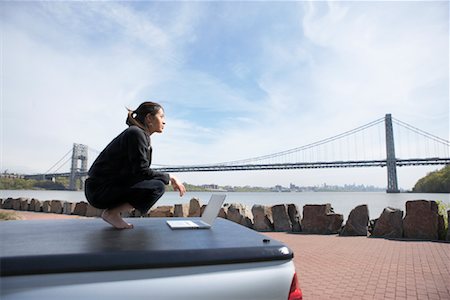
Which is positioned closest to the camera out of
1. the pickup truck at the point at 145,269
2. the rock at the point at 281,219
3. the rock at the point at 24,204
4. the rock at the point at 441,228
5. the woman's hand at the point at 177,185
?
the pickup truck at the point at 145,269

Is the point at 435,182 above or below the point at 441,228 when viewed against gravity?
above

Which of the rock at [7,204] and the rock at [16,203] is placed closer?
the rock at [16,203]

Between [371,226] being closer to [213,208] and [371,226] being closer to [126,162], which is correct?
[213,208]

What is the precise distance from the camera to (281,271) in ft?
4.06

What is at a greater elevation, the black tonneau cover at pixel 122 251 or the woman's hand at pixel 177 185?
the woman's hand at pixel 177 185

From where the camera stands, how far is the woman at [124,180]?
1.87 metres

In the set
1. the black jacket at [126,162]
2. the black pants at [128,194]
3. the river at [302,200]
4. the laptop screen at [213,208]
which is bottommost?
the river at [302,200]

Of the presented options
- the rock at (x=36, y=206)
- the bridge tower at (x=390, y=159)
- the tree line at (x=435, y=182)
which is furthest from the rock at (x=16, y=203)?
the tree line at (x=435, y=182)

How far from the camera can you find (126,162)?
1936mm

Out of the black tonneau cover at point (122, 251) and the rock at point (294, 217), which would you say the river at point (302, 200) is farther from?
the black tonneau cover at point (122, 251)

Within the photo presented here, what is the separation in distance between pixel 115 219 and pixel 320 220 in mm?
7260

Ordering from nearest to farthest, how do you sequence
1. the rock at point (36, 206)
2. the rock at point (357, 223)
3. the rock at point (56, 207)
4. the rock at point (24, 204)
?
1. the rock at point (357, 223)
2. the rock at point (56, 207)
3. the rock at point (36, 206)
4. the rock at point (24, 204)

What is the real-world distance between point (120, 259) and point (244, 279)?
0.45 meters

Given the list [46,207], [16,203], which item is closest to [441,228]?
[46,207]
